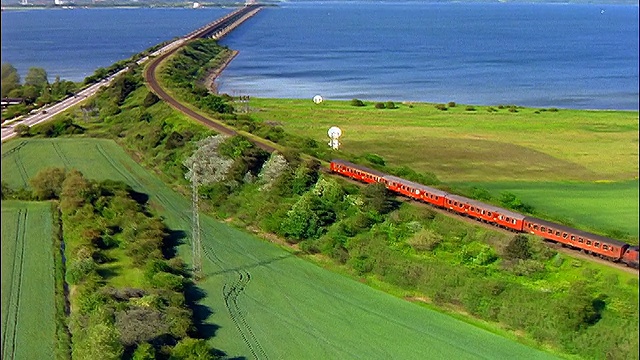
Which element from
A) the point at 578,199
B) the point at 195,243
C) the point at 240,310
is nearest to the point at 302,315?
the point at 240,310

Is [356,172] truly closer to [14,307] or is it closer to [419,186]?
[419,186]

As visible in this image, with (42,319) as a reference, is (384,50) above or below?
above

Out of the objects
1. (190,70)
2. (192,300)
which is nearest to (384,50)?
(190,70)

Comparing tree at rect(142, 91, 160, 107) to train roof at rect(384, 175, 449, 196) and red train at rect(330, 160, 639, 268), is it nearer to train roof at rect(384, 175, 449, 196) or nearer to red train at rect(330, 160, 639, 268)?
red train at rect(330, 160, 639, 268)

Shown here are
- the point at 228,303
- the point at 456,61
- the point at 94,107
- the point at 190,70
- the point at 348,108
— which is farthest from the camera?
the point at 456,61

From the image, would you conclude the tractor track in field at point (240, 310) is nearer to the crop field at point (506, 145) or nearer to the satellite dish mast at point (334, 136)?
the crop field at point (506, 145)

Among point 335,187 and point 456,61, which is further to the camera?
point 456,61

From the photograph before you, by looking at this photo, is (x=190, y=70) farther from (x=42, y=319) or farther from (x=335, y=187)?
(x=42, y=319)
